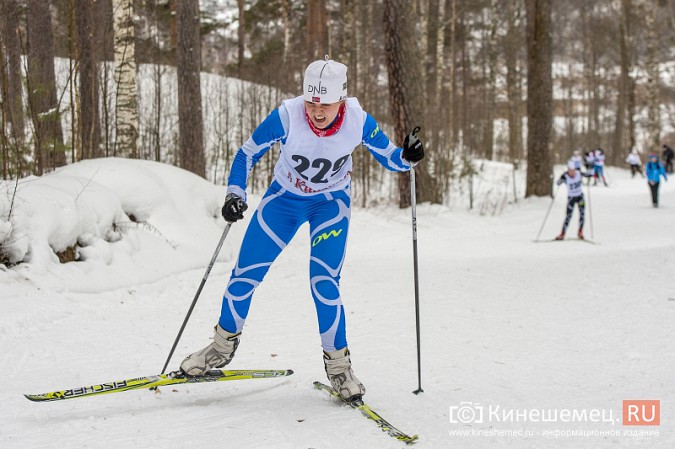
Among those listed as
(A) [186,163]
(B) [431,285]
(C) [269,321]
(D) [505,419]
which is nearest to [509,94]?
(A) [186,163]

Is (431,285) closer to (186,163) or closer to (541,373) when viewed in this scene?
(541,373)

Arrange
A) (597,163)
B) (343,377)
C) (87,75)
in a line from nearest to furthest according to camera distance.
A: 1. (343,377)
2. (87,75)
3. (597,163)

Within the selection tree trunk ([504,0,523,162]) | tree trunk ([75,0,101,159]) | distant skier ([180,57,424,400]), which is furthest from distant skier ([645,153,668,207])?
distant skier ([180,57,424,400])

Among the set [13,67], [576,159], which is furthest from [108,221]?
[576,159]

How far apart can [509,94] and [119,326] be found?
25162 millimetres

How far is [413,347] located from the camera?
209 inches

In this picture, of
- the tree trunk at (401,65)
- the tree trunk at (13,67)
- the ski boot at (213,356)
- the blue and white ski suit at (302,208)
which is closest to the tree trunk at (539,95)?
the tree trunk at (401,65)

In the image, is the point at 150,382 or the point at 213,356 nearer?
the point at 150,382

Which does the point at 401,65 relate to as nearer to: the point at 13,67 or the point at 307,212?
the point at 13,67

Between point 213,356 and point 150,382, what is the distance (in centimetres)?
39

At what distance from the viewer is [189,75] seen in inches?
437

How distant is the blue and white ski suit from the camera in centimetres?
380

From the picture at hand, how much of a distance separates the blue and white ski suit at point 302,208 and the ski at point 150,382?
328 mm

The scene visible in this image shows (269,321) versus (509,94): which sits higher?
(509,94)
